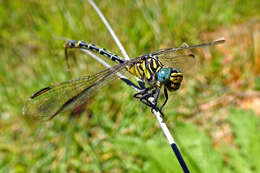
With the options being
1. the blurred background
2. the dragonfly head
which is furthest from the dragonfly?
the blurred background

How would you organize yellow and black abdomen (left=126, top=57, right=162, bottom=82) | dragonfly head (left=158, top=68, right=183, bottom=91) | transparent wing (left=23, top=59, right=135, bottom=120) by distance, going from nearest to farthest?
transparent wing (left=23, top=59, right=135, bottom=120) < dragonfly head (left=158, top=68, right=183, bottom=91) < yellow and black abdomen (left=126, top=57, right=162, bottom=82)

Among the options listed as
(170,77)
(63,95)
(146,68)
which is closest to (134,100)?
(146,68)

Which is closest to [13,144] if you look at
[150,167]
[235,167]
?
[150,167]

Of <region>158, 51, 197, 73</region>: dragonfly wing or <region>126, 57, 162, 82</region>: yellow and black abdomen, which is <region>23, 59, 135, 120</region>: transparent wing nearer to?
<region>126, 57, 162, 82</region>: yellow and black abdomen

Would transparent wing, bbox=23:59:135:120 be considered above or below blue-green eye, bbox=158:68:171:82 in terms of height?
above

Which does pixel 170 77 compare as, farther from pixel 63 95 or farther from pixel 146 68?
pixel 63 95

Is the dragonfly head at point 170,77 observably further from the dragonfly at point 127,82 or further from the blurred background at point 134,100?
the blurred background at point 134,100

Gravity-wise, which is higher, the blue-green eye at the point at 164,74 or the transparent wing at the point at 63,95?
the transparent wing at the point at 63,95

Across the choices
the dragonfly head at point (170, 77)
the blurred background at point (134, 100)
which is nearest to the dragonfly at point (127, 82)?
the dragonfly head at point (170, 77)
